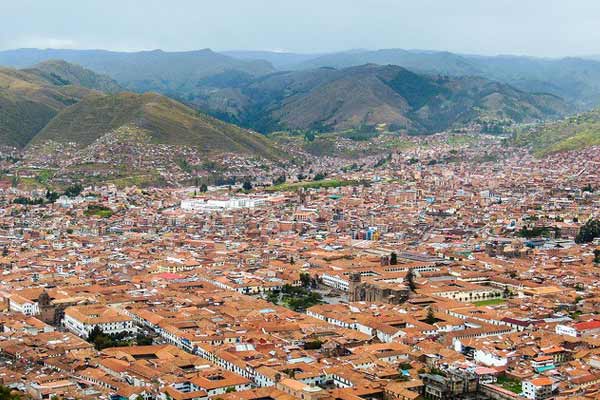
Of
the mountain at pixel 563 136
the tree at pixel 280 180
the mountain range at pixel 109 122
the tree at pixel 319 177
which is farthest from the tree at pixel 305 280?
the mountain at pixel 563 136

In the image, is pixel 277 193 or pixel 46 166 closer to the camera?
pixel 277 193

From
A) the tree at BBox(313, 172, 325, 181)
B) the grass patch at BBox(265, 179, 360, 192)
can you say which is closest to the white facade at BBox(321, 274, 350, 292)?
the grass patch at BBox(265, 179, 360, 192)

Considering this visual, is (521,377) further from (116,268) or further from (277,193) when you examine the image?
(277,193)

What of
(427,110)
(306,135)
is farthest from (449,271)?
(427,110)

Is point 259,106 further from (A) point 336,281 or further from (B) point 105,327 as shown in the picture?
(B) point 105,327

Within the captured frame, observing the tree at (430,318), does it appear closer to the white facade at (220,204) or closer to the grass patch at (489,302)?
the grass patch at (489,302)

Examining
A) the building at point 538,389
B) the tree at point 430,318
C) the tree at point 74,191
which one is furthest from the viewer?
the tree at point 74,191

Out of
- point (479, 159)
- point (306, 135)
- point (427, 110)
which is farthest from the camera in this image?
point (427, 110)
